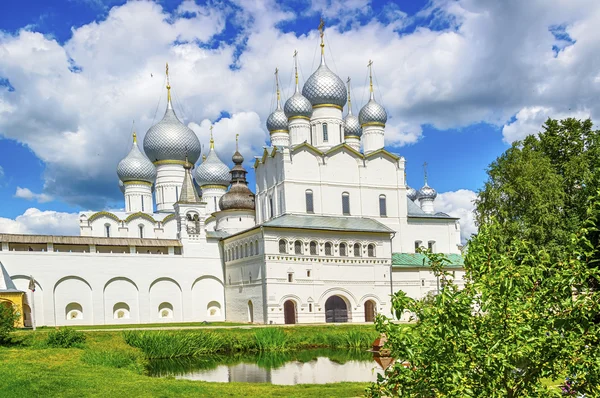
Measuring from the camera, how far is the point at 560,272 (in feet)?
20.2

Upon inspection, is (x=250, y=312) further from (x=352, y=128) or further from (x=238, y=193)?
(x=352, y=128)

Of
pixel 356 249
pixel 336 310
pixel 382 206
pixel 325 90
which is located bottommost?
pixel 336 310

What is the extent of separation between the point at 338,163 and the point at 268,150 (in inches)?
194

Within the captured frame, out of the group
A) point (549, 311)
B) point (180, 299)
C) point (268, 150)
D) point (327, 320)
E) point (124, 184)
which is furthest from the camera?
point (124, 184)

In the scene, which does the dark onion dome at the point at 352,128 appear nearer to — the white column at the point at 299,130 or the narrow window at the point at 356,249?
the white column at the point at 299,130

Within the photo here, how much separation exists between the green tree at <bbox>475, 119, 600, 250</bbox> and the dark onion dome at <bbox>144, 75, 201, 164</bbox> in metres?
25.1

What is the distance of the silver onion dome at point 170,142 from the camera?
153 feet

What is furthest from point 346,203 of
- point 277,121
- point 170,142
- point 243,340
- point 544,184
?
point 170,142

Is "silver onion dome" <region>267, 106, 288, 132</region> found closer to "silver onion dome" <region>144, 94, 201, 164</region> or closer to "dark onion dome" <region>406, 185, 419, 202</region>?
"silver onion dome" <region>144, 94, 201, 164</region>

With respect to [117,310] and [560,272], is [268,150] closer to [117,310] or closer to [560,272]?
[117,310]

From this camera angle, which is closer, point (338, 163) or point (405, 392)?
point (405, 392)

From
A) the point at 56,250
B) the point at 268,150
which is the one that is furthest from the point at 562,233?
Answer: the point at 56,250

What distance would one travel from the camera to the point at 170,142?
153 feet

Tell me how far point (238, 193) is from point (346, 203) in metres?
7.93
